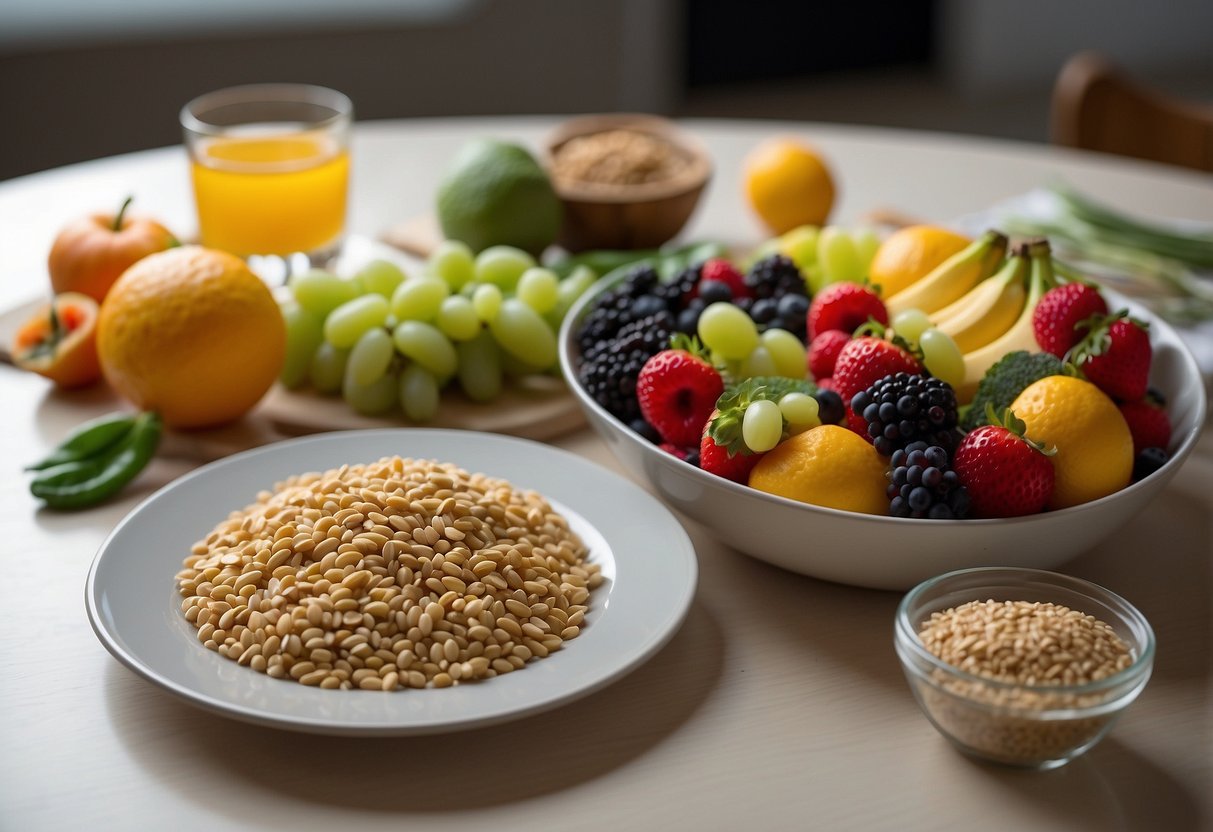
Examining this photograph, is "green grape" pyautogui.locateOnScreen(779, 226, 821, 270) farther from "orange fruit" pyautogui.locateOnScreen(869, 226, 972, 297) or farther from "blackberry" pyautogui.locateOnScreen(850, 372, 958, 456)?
"blackberry" pyautogui.locateOnScreen(850, 372, 958, 456)

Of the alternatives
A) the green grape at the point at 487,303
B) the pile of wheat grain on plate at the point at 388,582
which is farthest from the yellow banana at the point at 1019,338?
the green grape at the point at 487,303

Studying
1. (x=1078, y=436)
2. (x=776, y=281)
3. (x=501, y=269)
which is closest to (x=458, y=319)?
(x=501, y=269)

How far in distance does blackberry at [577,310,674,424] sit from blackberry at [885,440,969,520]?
0.28 metres

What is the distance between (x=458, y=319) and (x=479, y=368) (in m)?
0.06

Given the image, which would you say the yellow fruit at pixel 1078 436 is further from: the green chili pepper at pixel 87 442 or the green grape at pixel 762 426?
the green chili pepper at pixel 87 442

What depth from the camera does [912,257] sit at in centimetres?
132

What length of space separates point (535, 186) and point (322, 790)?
1000mm

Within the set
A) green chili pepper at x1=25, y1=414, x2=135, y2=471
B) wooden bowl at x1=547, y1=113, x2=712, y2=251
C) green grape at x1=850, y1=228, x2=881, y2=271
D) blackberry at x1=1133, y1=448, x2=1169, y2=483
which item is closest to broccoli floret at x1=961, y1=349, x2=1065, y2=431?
blackberry at x1=1133, y1=448, x2=1169, y2=483

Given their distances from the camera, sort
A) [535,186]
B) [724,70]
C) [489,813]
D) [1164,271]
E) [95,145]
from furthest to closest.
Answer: [724,70] → [95,145] → [535,186] → [1164,271] → [489,813]

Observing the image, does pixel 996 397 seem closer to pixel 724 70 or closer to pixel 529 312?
pixel 529 312

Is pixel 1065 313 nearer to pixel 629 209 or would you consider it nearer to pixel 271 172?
pixel 629 209

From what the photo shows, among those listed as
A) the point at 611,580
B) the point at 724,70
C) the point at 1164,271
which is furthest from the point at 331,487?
the point at 724,70

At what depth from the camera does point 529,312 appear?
138cm

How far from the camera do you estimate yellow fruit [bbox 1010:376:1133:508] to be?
3.28ft
